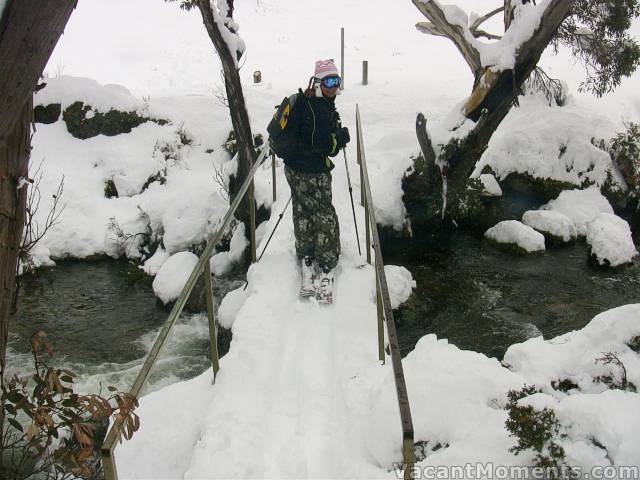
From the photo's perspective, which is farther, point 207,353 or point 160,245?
point 160,245

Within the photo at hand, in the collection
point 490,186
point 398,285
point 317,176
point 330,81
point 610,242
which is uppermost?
point 330,81

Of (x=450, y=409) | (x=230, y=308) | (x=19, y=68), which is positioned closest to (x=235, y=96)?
(x=230, y=308)

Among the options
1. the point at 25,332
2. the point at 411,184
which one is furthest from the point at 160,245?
the point at 411,184

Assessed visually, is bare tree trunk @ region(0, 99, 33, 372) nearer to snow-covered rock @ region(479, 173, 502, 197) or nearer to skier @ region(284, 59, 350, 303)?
skier @ region(284, 59, 350, 303)

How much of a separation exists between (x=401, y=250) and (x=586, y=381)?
4.92 meters

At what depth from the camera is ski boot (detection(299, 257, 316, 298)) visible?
5172 millimetres

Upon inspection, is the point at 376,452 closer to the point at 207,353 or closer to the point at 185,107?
the point at 207,353

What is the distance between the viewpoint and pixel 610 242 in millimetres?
8172

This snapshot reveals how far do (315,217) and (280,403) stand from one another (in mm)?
2165

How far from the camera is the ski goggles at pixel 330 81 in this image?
4809 millimetres

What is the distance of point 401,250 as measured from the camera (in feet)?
28.8

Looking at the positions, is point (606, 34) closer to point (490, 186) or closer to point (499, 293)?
point (490, 186)

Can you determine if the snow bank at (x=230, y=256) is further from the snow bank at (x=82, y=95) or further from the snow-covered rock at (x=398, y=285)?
the snow bank at (x=82, y=95)

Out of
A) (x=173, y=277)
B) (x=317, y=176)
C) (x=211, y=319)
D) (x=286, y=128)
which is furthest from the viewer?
(x=173, y=277)
